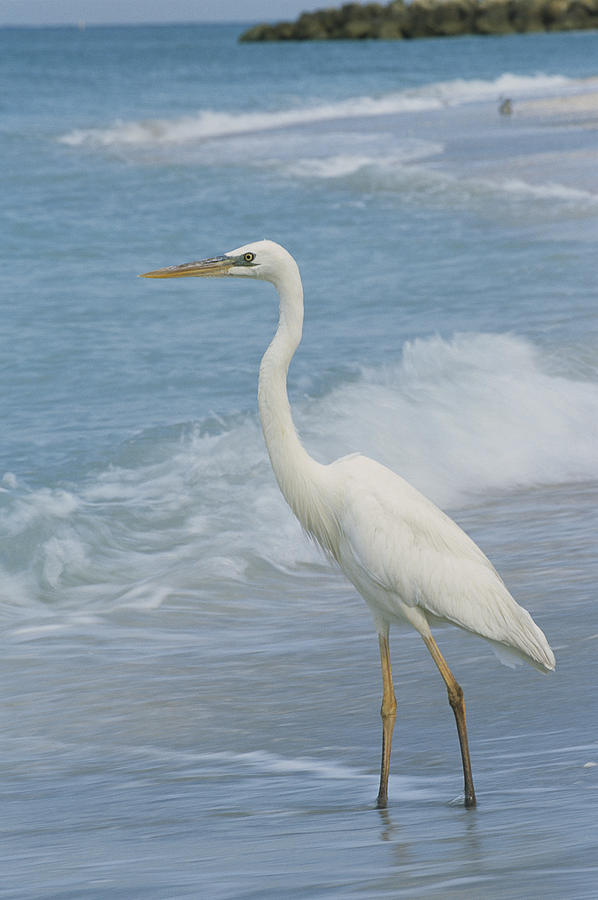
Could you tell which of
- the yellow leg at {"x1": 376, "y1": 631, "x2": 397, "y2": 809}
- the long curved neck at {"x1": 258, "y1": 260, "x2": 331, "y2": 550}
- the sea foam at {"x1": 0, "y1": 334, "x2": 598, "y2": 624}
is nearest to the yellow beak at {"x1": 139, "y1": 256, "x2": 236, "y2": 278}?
the long curved neck at {"x1": 258, "y1": 260, "x2": 331, "y2": 550}

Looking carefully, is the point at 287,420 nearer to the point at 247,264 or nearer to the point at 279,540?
the point at 247,264

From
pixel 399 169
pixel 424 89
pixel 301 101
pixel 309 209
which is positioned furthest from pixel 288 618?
pixel 424 89

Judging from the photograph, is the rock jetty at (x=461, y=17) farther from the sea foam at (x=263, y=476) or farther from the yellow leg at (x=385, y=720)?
the yellow leg at (x=385, y=720)

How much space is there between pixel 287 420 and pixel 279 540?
97.9 inches

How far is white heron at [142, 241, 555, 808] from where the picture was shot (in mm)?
3820

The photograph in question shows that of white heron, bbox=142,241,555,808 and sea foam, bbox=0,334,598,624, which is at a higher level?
white heron, bbox=142,241,555,808

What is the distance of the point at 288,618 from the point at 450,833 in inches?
86.1

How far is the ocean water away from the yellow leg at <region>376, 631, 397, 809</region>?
0.17 feet

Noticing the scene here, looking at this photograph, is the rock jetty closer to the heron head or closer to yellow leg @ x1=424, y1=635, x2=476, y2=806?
the heron head

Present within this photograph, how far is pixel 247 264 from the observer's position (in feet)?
13.2

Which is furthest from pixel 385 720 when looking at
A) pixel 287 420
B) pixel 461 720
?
pixel 287 420

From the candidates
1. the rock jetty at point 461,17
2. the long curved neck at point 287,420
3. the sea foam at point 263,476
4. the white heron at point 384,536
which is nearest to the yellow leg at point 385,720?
the white heron at point 384,536

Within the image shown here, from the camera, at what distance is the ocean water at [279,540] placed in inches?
129

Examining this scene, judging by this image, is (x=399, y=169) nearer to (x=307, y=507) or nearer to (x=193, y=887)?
(x=307, y=507)
